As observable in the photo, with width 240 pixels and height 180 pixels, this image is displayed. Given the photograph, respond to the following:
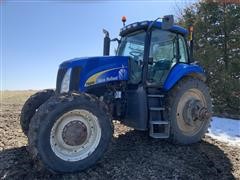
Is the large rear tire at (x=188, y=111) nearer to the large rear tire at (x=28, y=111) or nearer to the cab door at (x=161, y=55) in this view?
the cab door at (x=161, y=55)

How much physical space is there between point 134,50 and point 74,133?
8.20 feet

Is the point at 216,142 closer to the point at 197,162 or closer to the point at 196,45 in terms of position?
the point at 197,162

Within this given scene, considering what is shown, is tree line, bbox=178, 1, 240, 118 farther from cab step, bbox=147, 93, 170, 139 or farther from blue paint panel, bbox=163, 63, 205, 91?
cab step, bbox=147, 93, 170, 139

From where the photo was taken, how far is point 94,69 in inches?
211

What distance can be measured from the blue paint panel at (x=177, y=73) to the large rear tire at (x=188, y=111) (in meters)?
0.15

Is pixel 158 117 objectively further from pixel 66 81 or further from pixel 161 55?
pixel 66 81

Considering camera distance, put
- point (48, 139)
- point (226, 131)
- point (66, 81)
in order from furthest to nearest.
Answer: point (226, 131) → point (66, 81) → point (48, 139)

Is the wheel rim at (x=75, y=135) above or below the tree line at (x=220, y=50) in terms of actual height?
below

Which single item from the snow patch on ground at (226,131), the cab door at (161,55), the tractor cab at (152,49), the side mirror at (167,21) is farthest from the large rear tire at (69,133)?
the snow patch on ground at (226,131)

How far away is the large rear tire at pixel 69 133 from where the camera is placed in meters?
4.15

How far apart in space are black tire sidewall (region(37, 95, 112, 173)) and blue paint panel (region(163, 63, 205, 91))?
1832mm

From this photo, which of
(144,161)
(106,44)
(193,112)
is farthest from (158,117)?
(106,44)

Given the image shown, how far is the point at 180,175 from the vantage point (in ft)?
15.3

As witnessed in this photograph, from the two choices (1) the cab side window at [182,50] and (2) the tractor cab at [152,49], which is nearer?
(2) the tractor cab at [152,49]
